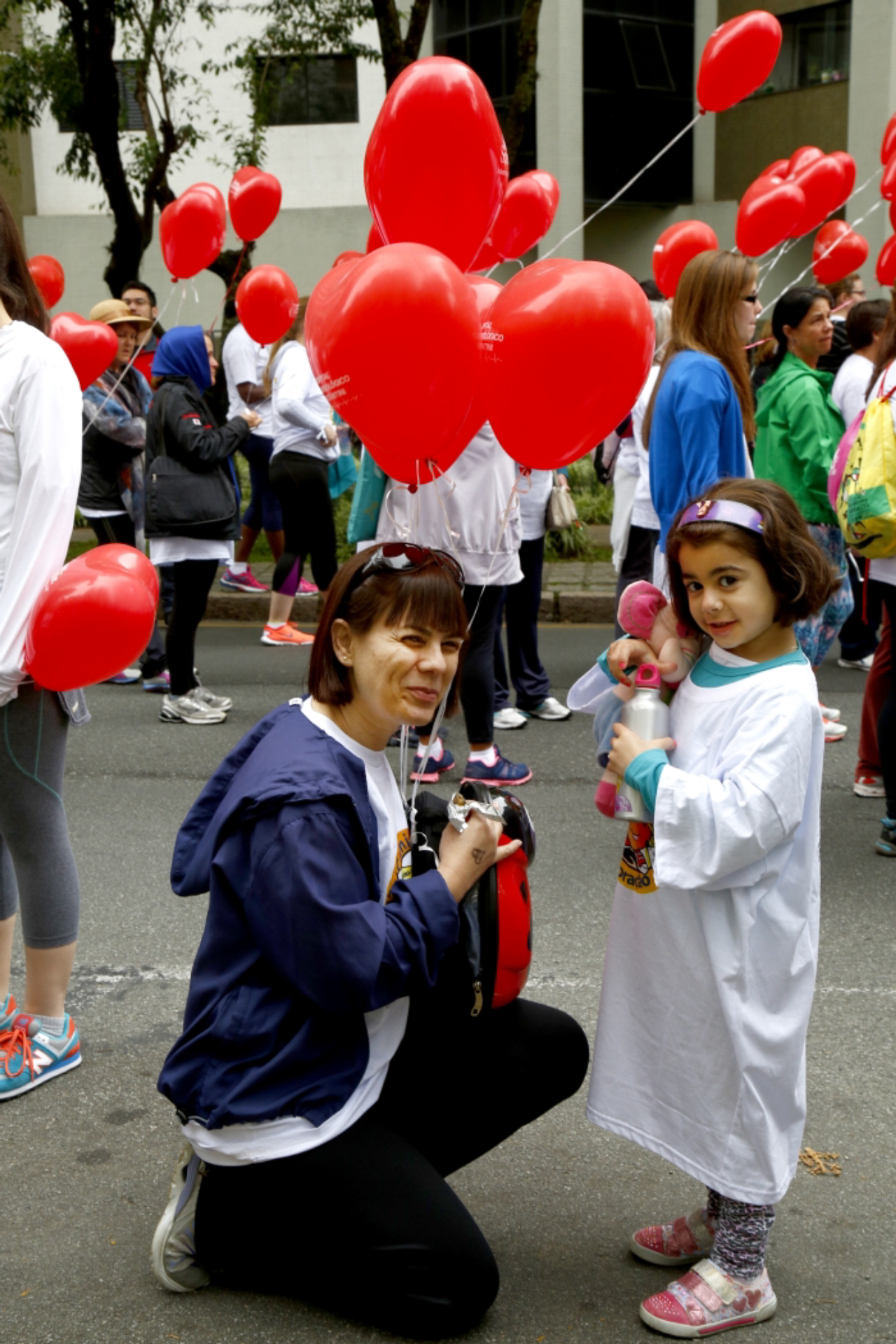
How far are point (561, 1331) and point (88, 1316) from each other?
0.83 metres

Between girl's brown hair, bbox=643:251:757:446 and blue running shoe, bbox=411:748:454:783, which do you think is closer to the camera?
girl's brown hair, bbox=643:251:757:446

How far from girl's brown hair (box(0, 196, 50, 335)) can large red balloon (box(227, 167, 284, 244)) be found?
4.11 m

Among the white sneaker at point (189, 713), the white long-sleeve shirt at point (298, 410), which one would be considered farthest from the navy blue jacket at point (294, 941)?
the white long-sleeve shirt at point (298, 410)

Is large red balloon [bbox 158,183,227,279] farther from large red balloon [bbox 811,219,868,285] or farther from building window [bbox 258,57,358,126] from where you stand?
building window [bbox 258,57,358,126]

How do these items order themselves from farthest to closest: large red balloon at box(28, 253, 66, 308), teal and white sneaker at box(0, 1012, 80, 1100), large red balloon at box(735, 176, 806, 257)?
large red balloon at box(28, 253, 66, 308) → large red balloon at box(735, 176, 806, 257) → teal and white sneaker at box(0, 1012, 80, 1100)

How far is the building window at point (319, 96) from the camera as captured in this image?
19.7m

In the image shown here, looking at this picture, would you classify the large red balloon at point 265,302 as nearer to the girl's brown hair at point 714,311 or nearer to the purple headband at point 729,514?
the girl's brown hair at point 714,311

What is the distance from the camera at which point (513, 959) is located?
226 centimetres

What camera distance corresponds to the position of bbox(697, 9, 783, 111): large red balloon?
4855mm

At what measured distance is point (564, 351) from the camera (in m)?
2.27

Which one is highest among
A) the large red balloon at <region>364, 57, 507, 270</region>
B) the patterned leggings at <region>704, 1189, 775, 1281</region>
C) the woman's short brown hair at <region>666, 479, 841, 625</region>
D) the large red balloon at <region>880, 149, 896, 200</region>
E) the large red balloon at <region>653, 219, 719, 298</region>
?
Result: the large red balloon at <region>880, 149, 896, 200</region>

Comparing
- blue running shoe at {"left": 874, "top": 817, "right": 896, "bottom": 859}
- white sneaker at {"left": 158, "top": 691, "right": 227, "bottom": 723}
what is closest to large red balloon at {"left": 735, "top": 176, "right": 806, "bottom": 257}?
blue running shoe at {"left": 874, "top": 817, "right": 896, "bottom": 859}

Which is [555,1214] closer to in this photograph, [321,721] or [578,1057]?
[578,1057]

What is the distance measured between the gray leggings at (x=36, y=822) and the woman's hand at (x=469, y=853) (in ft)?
3.59
